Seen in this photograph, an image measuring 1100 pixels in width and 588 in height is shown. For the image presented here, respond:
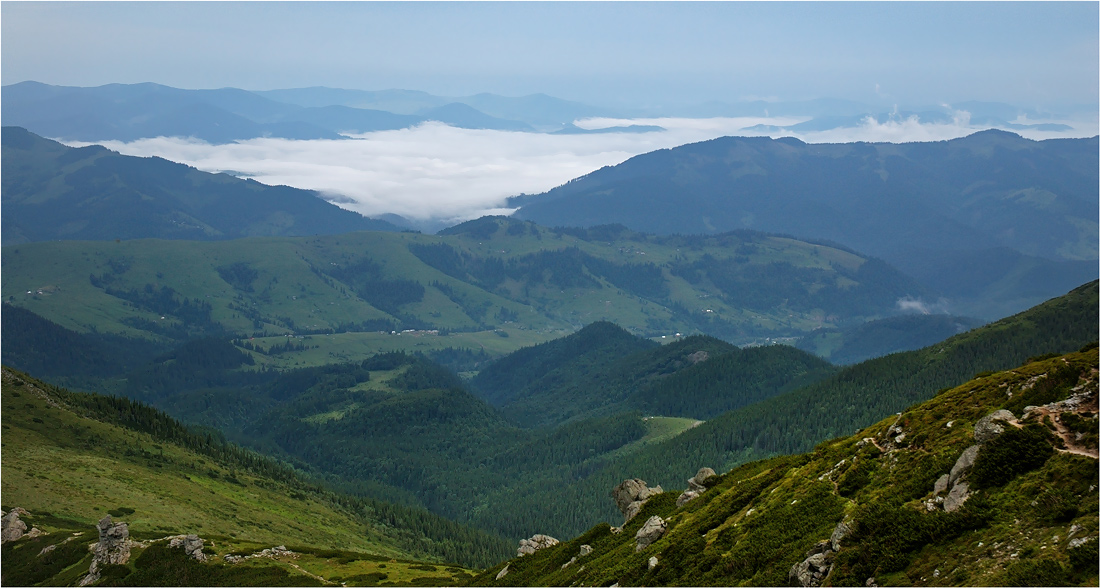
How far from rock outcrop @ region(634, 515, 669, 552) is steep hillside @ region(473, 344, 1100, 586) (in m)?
0.19

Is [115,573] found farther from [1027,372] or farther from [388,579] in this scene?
[1027,372]

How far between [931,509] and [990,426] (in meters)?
6.12

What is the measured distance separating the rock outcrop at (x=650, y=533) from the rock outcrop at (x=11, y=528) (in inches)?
4204

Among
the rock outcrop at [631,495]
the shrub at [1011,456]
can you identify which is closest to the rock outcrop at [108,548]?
the rock outcrop at [631,495]

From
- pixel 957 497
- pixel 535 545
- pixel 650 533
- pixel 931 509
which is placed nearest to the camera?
pixel 957 497

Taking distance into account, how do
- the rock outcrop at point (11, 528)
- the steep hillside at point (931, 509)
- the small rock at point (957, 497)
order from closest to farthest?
the steep hillside at point (931, 509), the small rock at point (957, 497), the rock outcrop at point (11, 528)

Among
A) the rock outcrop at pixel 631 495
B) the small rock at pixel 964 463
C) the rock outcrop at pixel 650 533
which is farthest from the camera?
the rock outcrop at pixel 631 495

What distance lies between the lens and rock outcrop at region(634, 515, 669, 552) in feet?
238

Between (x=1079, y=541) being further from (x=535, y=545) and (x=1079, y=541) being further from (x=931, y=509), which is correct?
(x=535, y=545)

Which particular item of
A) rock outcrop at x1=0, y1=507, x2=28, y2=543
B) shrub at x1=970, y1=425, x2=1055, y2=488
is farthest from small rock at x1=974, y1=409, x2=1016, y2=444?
rock outcrop at x1=0, y1=507, x2=28, y2=543

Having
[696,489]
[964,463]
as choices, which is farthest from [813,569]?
[696,489]

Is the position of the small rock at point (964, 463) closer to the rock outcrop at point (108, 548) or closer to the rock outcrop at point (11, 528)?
the rock outcrop at point (108, 548)

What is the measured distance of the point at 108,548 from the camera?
11875 cm

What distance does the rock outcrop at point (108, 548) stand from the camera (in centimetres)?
11669
